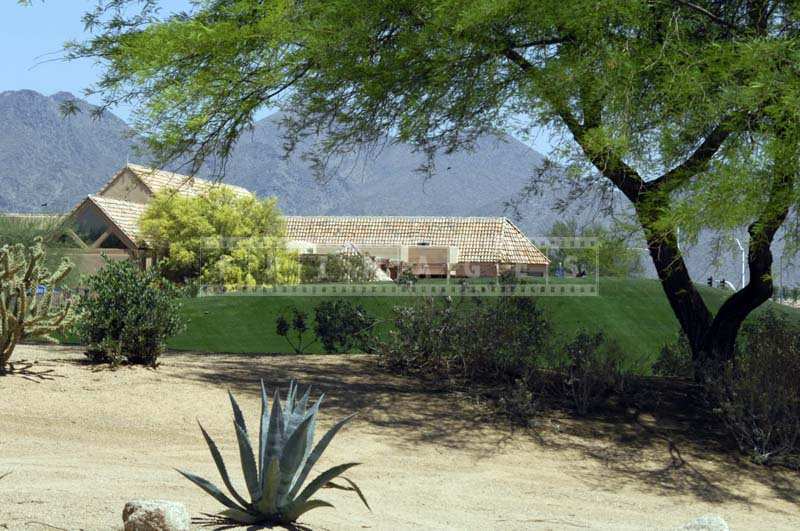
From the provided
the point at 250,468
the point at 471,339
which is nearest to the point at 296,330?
Answer: the point at 471,339

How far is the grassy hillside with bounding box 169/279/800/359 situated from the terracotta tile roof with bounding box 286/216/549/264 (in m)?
19.4

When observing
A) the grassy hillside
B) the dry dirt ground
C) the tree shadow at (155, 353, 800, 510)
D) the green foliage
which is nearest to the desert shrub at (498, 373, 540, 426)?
the tree shadow at (155, 353, 800, 510)

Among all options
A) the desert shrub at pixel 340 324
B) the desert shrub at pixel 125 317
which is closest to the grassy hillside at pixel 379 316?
the desert shrub at pixel 340 324

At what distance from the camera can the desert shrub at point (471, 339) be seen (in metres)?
12.6

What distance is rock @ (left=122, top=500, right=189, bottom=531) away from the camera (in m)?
5.12

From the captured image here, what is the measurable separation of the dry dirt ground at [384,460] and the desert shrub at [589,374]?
1.39 ft

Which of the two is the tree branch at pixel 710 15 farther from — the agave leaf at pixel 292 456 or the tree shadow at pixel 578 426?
the agave leaf at pixel 292 456

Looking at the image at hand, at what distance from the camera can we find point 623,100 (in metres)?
10.5

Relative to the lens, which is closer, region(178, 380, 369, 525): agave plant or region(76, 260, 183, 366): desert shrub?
region(178, 380, 369, 525): agave plant

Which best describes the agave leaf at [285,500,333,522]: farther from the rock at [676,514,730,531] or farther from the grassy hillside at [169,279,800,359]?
the grassy hillside at [169,279,800,359]

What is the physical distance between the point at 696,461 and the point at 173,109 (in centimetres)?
781

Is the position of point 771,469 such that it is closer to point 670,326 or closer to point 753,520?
point 753,520

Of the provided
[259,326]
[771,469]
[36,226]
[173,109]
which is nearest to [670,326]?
[259,326]

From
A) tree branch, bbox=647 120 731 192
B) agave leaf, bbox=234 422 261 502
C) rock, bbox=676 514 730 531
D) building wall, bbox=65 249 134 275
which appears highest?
tree branch, bbox=647 120 731 192
